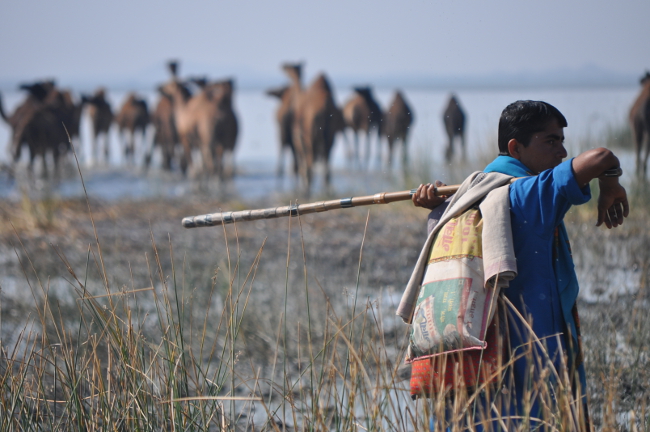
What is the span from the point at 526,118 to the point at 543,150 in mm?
98

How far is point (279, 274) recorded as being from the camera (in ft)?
18.3

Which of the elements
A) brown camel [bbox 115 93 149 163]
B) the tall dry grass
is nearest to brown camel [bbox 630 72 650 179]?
the tall dry grass

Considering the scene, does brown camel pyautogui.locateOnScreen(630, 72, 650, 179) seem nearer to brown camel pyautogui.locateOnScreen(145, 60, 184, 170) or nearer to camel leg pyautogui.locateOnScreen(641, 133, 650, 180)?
camel leg pyautogui.locateOnScreen(641, 133, 650, 180)

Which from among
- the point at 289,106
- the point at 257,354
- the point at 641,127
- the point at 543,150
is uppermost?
the point at 289,106

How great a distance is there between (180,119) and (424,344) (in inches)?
605

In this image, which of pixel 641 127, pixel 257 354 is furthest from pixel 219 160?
pixel 257 354

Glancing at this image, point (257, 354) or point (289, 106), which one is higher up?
point (289, 106)

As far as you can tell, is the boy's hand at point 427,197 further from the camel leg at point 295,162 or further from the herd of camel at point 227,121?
the camel leg at point 295,162

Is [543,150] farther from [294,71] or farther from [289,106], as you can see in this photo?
[289,106]

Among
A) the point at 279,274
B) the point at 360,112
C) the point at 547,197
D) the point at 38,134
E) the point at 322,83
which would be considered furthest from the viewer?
the point at 360,112

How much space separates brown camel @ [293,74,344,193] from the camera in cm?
1260

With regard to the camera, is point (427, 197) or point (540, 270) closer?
point (540, 270)

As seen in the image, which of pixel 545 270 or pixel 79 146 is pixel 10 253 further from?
pixel 79 146

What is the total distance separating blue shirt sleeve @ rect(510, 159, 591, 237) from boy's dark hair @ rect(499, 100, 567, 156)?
154mm
